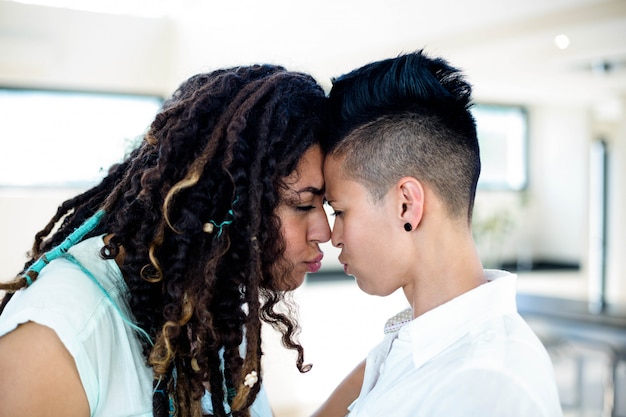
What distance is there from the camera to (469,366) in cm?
115

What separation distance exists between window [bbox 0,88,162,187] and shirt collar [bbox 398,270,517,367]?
16.8ft

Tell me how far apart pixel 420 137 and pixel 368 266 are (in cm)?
29

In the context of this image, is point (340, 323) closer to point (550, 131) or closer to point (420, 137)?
point (550, 131)

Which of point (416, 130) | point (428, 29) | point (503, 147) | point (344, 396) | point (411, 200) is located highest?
point (428, 29)

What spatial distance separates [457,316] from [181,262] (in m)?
0.53

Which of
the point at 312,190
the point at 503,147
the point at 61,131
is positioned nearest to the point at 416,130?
the point at 312,190

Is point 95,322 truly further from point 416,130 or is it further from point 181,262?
point 416,130

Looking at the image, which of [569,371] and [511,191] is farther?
[511,191]

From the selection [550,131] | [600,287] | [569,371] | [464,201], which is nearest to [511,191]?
[550,131]

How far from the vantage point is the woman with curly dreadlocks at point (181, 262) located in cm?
127

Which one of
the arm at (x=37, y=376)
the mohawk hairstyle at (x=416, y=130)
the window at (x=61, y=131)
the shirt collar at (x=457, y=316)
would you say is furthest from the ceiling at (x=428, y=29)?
the arm at (x=37, y=376)

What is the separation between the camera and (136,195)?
1375mm

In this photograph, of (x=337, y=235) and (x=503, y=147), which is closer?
(x=337, y=235)

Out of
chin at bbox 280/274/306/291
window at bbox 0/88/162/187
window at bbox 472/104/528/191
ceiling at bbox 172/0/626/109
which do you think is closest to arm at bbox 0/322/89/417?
chin at bbox 280/274/306/291
